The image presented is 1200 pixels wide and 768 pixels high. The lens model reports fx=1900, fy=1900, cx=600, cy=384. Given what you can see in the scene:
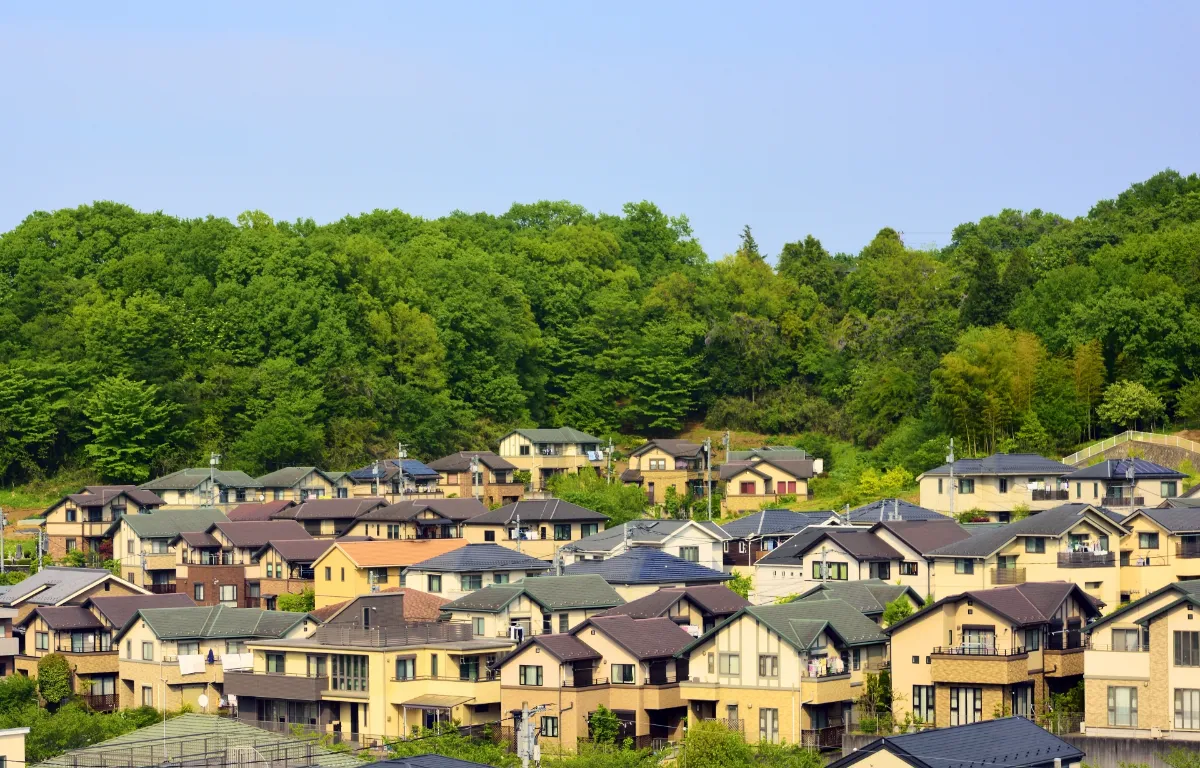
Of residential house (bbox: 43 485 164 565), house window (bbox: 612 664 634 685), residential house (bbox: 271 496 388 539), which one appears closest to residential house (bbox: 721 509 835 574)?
residential house (bbox: 271 496 388 539)

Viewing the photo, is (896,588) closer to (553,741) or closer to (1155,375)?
(553,741)

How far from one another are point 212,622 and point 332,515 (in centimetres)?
1378

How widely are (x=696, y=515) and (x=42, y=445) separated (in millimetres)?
24274

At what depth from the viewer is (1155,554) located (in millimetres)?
40219

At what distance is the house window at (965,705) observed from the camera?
111ft

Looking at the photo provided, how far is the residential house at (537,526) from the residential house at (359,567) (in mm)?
3730

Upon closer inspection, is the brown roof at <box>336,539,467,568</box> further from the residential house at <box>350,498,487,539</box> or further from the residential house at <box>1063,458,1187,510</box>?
the residential house at <box>1063,458,1187,510</box>

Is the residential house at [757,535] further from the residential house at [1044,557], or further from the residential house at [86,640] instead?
the residential house at [86,640]

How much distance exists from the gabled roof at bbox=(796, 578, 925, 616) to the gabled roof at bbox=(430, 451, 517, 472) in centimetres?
2727

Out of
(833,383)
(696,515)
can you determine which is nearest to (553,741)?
(696,515)

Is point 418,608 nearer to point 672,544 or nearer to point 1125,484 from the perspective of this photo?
point 672,544

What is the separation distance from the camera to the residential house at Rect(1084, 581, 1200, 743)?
31.9 metres

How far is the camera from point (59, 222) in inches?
3105

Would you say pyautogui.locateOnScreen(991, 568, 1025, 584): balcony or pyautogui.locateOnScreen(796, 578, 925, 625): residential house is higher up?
pyautogui.locateOnScreen(991, 568, 1025, 584): balcony
